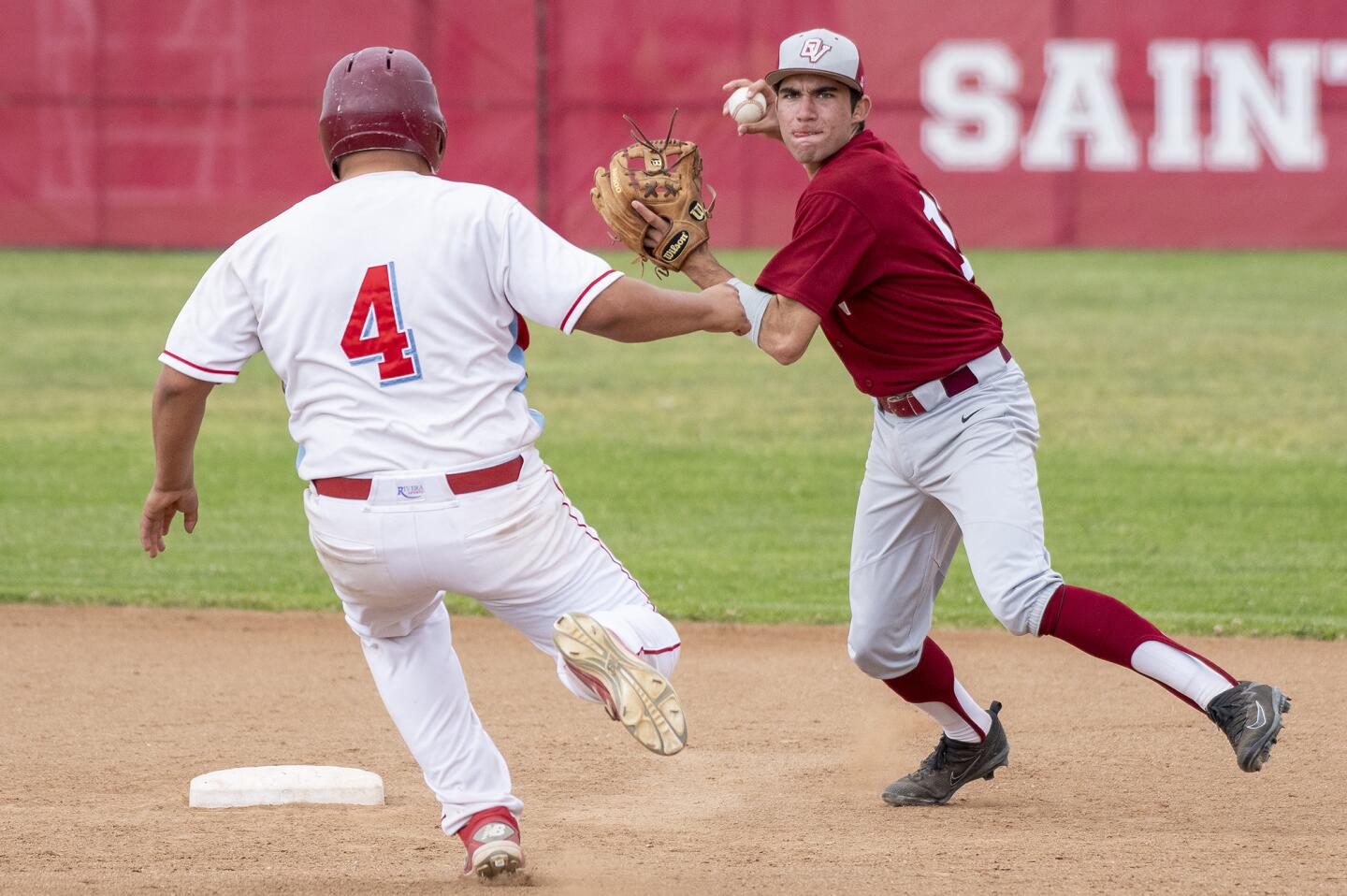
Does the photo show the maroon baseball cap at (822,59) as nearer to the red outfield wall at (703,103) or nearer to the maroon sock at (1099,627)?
the maroon sock at (1099,627)

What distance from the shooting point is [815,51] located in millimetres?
4961

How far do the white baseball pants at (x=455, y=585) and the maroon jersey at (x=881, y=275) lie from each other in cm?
99

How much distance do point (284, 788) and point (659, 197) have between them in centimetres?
210

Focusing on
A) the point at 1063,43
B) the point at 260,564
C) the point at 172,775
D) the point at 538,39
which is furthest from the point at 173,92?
the point at 172,775

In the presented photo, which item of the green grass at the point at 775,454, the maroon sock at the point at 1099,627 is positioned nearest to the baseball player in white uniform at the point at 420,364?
the maroon sock at the point at 1099,627

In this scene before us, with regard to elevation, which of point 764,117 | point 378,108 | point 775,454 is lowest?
point 775,454

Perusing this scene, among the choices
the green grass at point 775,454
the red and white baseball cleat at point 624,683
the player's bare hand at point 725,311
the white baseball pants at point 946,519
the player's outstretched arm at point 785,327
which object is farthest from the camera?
the green grass at point 775,454

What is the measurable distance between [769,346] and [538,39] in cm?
1575

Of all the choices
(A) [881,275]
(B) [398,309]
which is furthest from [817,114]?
(B) [398,309]

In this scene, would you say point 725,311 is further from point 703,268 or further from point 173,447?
point 173,447

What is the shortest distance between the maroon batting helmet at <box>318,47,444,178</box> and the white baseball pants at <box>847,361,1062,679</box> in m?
1.67

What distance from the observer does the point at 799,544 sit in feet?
31.4

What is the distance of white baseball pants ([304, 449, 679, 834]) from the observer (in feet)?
13.2

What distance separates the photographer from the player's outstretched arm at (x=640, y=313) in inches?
159
